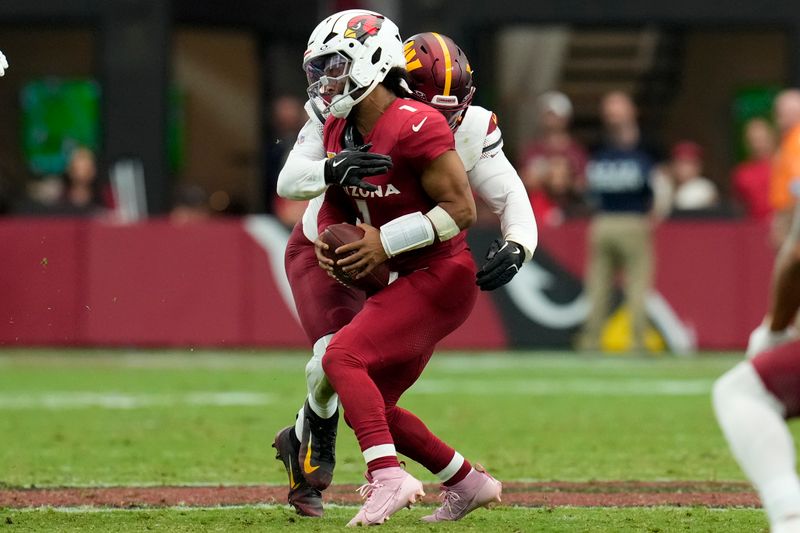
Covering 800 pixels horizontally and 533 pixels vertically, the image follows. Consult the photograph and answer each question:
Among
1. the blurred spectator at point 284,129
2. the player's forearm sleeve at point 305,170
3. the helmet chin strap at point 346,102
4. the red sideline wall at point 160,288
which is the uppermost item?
the helmet chin strap at point 346,102

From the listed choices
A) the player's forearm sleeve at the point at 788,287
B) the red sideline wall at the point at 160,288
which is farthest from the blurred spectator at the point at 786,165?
the player's forearm sleeve at the point at 788,287

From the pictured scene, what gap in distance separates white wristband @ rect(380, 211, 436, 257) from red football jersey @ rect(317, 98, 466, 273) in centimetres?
14

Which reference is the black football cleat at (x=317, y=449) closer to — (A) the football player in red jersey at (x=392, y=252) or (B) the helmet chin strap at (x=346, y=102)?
(A) the football player in red jersey at (x=392, y=252)

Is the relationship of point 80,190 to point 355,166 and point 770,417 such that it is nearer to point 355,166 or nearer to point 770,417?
point 355,166

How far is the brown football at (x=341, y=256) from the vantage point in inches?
239

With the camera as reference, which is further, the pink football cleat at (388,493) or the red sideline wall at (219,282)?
the red sideline wall at (219,282)

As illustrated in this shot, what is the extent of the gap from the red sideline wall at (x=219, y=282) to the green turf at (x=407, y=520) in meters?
8.34

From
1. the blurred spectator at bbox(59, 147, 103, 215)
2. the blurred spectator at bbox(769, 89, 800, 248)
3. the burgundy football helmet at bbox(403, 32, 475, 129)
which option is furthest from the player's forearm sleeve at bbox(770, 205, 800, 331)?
the blurred spectator at bbox(59, 147, 103, 215)

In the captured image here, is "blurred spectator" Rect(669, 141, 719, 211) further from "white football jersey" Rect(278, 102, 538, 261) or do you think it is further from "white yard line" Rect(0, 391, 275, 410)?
"white football jersey" Rect(278, 102, 538, 261)

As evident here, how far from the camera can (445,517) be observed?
6.37 meters

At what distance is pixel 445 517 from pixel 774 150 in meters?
10.2

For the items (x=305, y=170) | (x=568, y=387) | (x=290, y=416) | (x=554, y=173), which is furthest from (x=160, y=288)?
(x=305, y=170)

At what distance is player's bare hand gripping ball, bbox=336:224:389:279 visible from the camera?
19.8ft

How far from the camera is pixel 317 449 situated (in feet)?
21.2
